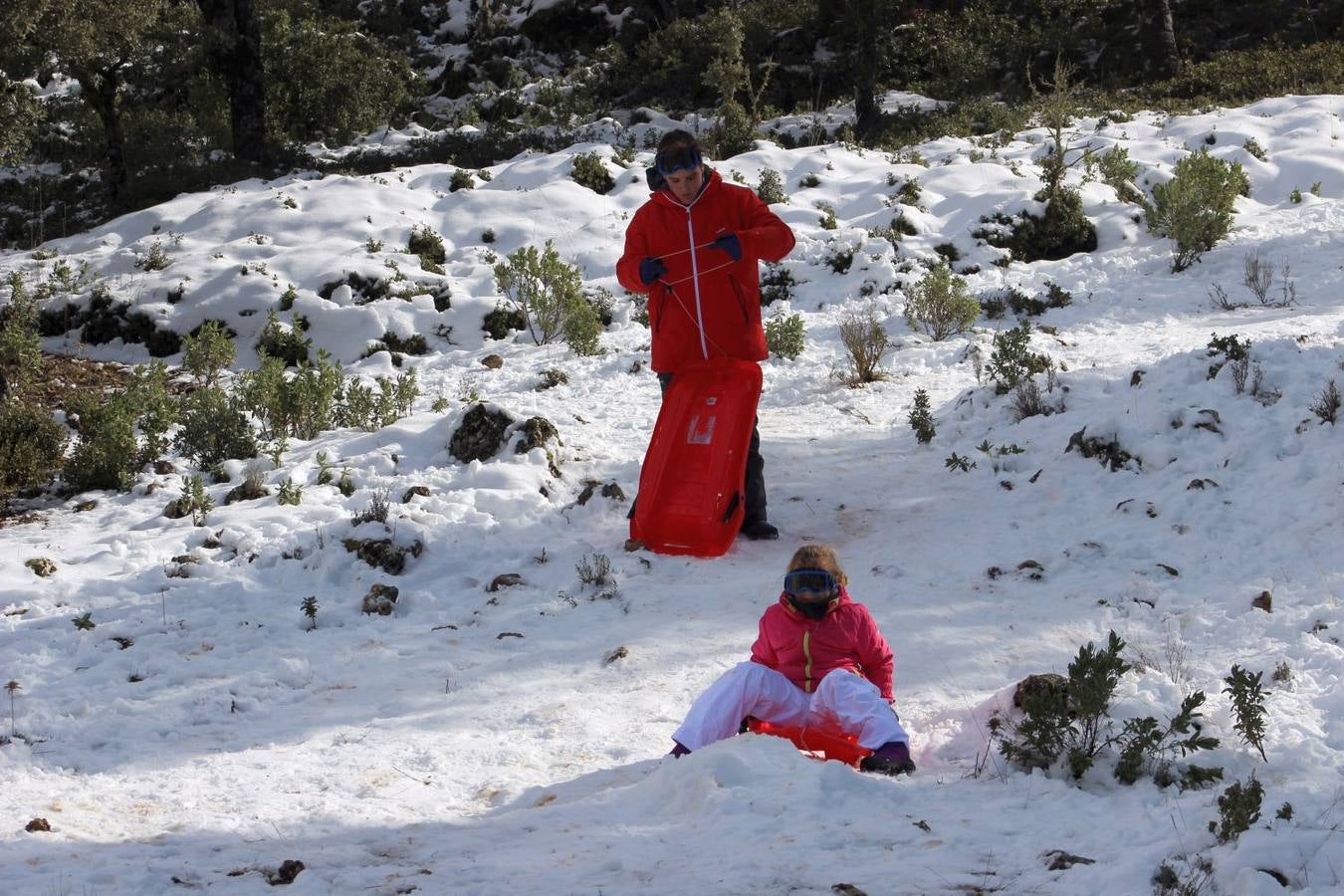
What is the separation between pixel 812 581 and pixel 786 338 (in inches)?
233

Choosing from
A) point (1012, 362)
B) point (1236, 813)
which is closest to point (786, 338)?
point (1012, 362)

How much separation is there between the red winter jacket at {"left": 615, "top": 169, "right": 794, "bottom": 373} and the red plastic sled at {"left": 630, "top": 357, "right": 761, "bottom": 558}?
0.16 m

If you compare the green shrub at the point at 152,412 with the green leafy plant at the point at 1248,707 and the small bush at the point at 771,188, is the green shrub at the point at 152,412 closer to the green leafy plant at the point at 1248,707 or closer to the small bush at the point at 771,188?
the green leafy plant at the point at 1248,707

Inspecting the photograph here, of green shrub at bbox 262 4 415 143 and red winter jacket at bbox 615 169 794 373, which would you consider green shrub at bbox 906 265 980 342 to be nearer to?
red winter jacket at bbox 615 169 794 373

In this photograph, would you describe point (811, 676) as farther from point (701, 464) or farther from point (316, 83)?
point (316, 83)

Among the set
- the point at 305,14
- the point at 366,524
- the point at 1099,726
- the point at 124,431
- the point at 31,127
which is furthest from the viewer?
the point at 305,14

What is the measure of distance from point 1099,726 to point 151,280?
→ 37.6 feet

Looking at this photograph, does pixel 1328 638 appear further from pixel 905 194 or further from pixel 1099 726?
pixel 905 194

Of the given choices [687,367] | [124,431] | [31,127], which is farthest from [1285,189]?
[31,127]

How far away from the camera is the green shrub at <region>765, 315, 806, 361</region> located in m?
10.4

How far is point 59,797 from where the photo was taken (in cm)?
416

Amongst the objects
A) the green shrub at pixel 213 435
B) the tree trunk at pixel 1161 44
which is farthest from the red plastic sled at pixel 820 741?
the tree trunk at pixel 1161 44

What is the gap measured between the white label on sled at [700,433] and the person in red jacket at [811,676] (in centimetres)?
214

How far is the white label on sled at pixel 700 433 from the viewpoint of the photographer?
6.85 meters
